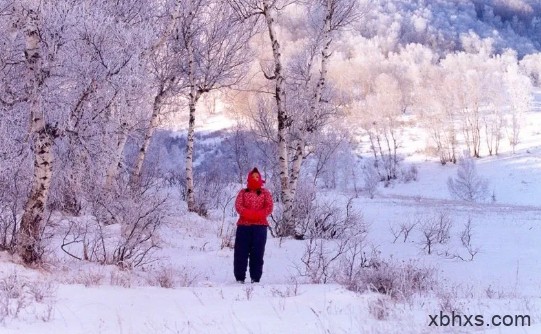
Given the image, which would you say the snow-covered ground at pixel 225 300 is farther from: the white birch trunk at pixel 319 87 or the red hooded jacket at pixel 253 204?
the white birch trunk at pixel 319 87

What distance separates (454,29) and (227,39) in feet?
437

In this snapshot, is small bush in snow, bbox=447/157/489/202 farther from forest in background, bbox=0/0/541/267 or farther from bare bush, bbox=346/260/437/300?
bare bush, bbox=346/260/437/300

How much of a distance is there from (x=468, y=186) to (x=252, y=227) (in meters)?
38.9

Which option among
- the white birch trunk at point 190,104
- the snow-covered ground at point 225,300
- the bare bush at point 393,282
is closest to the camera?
the snow-covered ground at point 225,300

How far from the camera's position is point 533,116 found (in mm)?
69688

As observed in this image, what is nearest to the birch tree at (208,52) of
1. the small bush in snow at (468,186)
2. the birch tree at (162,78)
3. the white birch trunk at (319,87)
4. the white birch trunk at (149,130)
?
the birch tree at (162,78)

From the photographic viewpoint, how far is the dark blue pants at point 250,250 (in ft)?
27.7

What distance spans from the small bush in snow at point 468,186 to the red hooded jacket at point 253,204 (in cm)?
3743

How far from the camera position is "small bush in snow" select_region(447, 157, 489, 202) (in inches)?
1730

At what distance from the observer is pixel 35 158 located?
7891 mm

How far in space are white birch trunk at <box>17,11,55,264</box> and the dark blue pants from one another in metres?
2.76

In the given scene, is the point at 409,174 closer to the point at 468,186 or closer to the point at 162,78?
the point at 468,186

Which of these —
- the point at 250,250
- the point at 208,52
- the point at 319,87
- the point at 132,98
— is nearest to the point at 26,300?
the point at 250,250

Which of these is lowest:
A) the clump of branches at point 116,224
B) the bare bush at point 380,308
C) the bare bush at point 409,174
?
the bare bush at point 380,308
